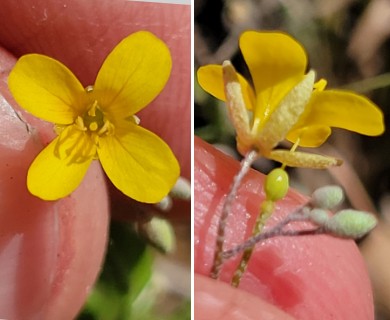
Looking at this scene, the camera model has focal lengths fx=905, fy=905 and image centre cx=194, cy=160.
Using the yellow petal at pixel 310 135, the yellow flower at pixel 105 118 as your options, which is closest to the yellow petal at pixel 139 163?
the yellow flower at pixel 105 118

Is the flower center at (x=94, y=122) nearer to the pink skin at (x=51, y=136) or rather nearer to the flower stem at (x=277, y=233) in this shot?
the pink skin at (x=51, y=136)

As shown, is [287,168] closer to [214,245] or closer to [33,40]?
[214,245]

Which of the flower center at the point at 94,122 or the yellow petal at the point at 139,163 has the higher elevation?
the flower center at the point at 94,122

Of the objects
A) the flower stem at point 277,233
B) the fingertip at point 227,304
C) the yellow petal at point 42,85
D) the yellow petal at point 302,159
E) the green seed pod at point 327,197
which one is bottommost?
the fingertip at point 227,304

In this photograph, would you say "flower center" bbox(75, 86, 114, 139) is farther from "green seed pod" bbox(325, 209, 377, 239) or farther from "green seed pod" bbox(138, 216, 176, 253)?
"green seed pod" bbox(325, 209, 377, 239)

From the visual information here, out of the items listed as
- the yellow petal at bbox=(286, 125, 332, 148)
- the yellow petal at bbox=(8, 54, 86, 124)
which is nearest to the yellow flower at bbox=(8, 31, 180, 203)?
the yellow petal at bbox=(8, 54, 86, 124)

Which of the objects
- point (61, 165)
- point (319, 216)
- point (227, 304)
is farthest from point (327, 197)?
point (61, 165)

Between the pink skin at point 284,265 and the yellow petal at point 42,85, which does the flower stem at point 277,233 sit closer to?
the pink skin at point 284,265

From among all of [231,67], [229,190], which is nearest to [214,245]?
[229,190]
